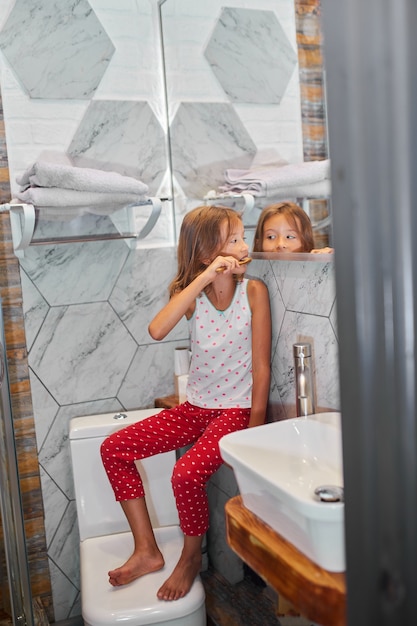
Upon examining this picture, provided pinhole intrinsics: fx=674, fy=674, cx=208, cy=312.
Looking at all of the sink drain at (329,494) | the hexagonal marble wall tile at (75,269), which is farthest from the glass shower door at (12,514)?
the sink drain at (329,494)

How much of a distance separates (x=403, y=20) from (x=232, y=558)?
218 centimetres

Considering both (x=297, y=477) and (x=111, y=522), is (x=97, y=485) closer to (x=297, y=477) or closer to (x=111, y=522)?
(x=111, y=522)

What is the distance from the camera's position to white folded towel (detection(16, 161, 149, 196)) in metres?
2.01

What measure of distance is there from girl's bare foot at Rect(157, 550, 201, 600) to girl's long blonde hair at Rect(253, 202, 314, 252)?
Answer: 35.6 inches

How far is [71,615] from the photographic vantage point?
7.85 ft

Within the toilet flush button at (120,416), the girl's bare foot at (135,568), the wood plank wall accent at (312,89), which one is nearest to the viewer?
the wood plank wall accent at (312,89)

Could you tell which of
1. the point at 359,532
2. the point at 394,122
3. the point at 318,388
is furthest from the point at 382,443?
the point at 318,388

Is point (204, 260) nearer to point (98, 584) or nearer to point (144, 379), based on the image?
point (144, 379)

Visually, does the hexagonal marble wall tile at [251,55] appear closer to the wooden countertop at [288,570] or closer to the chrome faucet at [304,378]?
the chrome faucet at [304,378]

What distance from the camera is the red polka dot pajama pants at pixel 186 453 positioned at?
6.09 feet

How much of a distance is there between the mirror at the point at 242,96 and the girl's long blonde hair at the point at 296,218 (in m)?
0.02

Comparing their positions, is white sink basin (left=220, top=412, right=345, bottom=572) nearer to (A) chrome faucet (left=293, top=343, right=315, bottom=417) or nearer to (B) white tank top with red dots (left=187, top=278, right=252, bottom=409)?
(A) chrome faucet (left=293, top=343, right=315, bottom=417)

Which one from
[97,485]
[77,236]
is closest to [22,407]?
[97,485]

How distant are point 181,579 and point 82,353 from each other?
0.88 m
